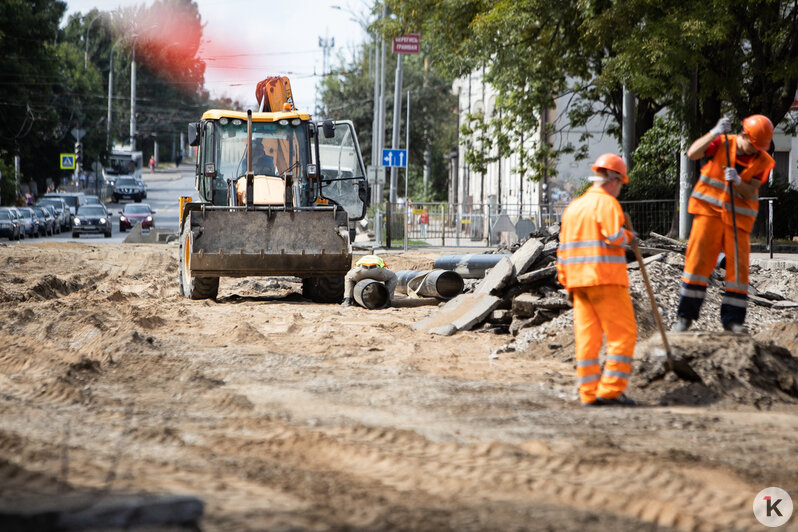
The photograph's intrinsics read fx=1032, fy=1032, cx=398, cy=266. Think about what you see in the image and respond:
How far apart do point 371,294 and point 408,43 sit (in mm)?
17160

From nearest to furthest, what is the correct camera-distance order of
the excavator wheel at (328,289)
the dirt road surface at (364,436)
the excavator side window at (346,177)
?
the dirt road surface at (364,436) → the excavator wheel at (328,289) → the excavator side window at (346,177)

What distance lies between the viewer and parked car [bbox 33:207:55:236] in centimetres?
4488

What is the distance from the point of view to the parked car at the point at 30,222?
138 ft

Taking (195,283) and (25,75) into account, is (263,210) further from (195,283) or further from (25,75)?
(25,75)

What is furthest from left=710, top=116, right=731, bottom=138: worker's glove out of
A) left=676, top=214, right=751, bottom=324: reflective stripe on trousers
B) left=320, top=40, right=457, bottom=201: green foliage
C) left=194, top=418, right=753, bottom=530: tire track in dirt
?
left=320, top=40, right=457, bottom=201: green foliage

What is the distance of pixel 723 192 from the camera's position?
8.80 metres

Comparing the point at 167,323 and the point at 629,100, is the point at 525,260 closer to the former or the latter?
the point at 167,323

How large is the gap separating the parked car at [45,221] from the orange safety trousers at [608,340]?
40.9m

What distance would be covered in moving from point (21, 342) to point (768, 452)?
6.99 m

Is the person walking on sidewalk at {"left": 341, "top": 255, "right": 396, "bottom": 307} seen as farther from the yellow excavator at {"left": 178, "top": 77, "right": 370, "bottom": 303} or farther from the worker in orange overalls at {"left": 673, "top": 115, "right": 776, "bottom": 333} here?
the worker in orange overalls at {"left": 673, "top": 115, "right": 776, "bottom": 333}

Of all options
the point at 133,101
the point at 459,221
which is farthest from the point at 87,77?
the point at 459,221

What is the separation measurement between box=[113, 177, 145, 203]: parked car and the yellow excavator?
62278 mm

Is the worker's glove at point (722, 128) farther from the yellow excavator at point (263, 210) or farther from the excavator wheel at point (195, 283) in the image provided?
the excavator wheel at point (195, 283)

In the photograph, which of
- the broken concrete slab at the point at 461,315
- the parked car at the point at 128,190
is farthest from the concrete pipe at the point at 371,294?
the parked car at the point at 128,190
